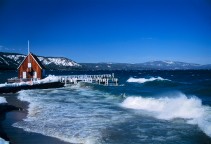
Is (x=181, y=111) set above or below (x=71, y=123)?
above

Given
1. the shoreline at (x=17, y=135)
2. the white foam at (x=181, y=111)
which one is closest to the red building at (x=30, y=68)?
the white foam at (x=181, y=111)

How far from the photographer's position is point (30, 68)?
45.6 metres

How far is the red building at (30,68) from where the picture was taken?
45594 mm

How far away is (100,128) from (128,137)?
84.1 inches

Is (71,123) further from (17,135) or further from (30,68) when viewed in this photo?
(30,68)

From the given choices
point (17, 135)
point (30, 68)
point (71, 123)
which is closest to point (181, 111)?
point (71, 123)

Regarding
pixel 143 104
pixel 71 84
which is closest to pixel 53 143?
pixel 143 104

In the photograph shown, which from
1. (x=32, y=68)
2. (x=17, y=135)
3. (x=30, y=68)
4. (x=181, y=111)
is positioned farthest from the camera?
(x=32, y=68)

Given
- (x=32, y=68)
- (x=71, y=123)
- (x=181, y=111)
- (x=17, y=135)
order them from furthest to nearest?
(x=32, y=68) → (x=181, y=111) → (x=71, y=123) → (x=17, y=135)

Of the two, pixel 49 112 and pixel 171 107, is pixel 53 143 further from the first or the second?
pixel 171 107

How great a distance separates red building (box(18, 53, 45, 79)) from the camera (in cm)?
4559

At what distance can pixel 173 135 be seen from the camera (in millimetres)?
12445

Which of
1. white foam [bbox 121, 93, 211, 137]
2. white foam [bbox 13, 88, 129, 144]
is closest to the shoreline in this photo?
white foam [bbox 13, 88, 129, 144]

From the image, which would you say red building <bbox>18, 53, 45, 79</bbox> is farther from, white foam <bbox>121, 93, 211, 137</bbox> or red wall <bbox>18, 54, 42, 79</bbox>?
white foam <bbox>121, 93, 211, 137</bbox>
